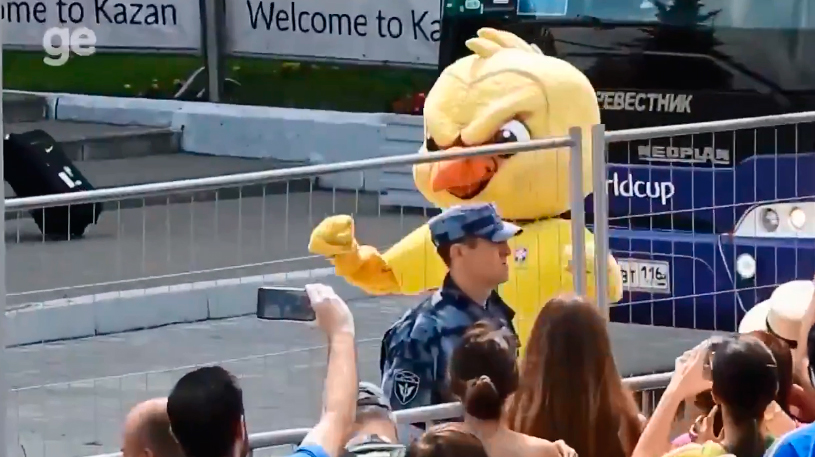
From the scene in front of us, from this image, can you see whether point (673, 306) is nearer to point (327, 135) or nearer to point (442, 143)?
point (442, 143)

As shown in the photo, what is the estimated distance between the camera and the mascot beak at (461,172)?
639 cm

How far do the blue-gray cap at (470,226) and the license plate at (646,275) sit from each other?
151 cm

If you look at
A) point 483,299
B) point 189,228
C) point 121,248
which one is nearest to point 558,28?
point 121,248

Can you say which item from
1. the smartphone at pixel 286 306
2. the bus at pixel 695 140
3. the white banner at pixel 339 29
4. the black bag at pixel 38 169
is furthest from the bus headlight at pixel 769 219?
the white banner at pixel 339 29

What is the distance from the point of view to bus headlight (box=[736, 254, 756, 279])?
7.44 m

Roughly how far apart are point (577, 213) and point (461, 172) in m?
0.44

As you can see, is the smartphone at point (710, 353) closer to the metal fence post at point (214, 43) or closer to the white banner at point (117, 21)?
the metal fence post at point (214, 43)

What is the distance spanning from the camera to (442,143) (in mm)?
6859

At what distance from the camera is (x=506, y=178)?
6496mm

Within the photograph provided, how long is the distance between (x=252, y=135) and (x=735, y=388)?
13.7 meters

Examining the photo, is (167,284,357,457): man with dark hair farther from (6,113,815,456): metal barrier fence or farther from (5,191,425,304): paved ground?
(5,191,425,304): paved ground

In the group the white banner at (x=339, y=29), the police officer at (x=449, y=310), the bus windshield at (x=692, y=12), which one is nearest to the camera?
the police officer at (x=449, y=310)

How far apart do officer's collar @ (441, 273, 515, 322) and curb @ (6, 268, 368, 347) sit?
96 centimetres

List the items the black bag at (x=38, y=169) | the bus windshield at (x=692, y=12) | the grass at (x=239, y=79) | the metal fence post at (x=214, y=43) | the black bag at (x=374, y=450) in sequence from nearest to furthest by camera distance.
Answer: the black bag at (x=374, y=450) < the bus windshield at (x=692, y=12) < the black bag at (x=38, y=169) < the grass at (x=239, y=79) < the metal fence post at (x=214, y=43)
